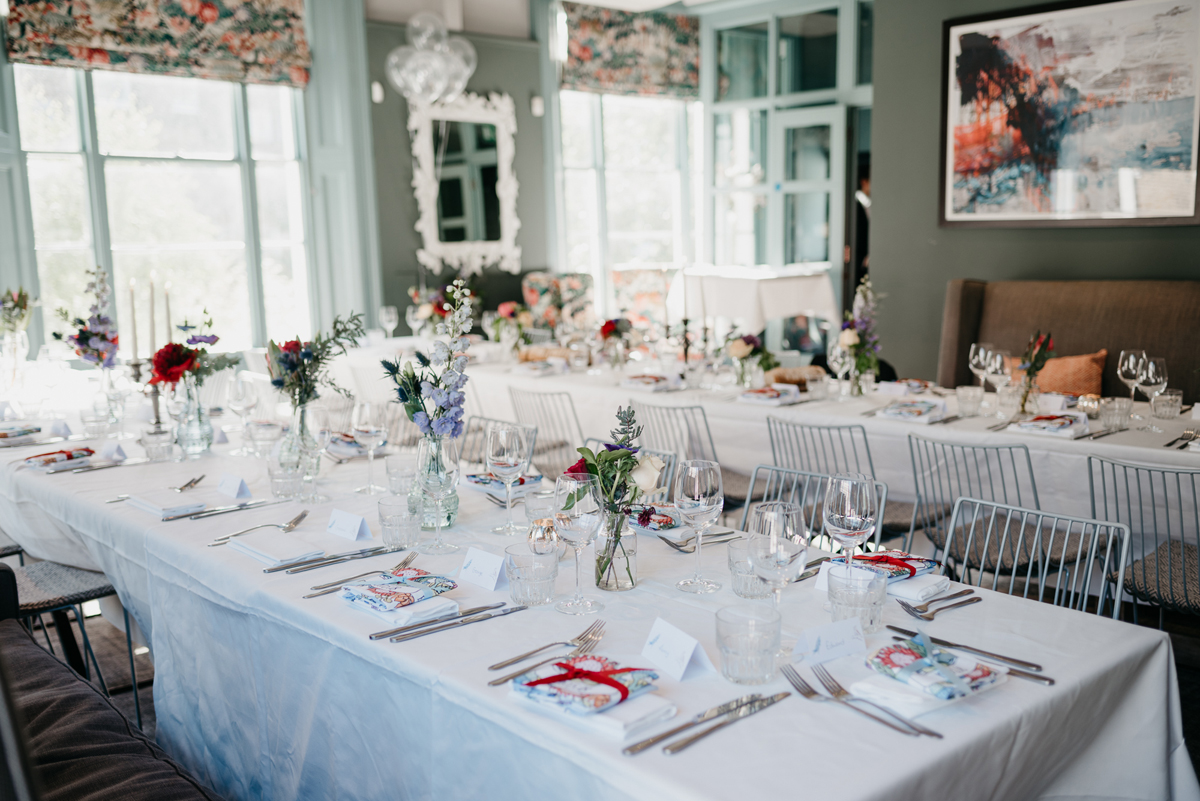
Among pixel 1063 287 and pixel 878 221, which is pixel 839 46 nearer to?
pixel 878 221

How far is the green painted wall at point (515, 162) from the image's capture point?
794cm

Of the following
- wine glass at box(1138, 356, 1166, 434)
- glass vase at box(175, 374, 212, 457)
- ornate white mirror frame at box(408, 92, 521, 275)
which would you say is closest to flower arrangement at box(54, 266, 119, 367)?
glass vase at box(175, 374, 212, 457)

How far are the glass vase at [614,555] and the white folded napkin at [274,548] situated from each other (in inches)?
26.3

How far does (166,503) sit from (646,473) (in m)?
1.51

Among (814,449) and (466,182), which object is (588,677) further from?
(466,182)

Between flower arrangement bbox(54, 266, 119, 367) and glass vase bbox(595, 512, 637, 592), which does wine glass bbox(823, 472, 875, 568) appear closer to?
glass vase bbox(595, 512, 637, 592)

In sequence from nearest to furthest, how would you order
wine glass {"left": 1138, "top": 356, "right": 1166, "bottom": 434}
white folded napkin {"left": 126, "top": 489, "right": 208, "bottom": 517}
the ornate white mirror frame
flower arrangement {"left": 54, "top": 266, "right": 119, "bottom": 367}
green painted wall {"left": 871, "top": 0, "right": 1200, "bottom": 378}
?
white folded napkin {"left": 126, "top": 489, "right": 208, "bottom": 517}
flower arrangement {"left": 54, "top": 266, "right": 119, "bottom": 367}
wine glass {"left": 1138, "top": 356, "right": 1166, "bottom": 434}
green painted wall {"left": 871, "top": 0, "right": 1200, "bottom": 378}
the ornate white mirror frame

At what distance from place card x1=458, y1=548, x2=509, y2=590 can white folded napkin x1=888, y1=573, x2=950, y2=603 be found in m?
0.78

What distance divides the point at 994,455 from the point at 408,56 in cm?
532

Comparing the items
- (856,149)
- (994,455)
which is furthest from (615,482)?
(856,149)

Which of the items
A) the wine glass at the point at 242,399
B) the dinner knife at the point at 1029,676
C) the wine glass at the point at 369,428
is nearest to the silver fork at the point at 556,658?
the dinner knife at the point at 1029,676

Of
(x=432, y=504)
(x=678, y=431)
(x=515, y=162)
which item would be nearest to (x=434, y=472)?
(x=432, y=504)

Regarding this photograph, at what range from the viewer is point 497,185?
28.5ft

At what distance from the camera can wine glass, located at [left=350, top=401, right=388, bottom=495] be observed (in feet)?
9.75
